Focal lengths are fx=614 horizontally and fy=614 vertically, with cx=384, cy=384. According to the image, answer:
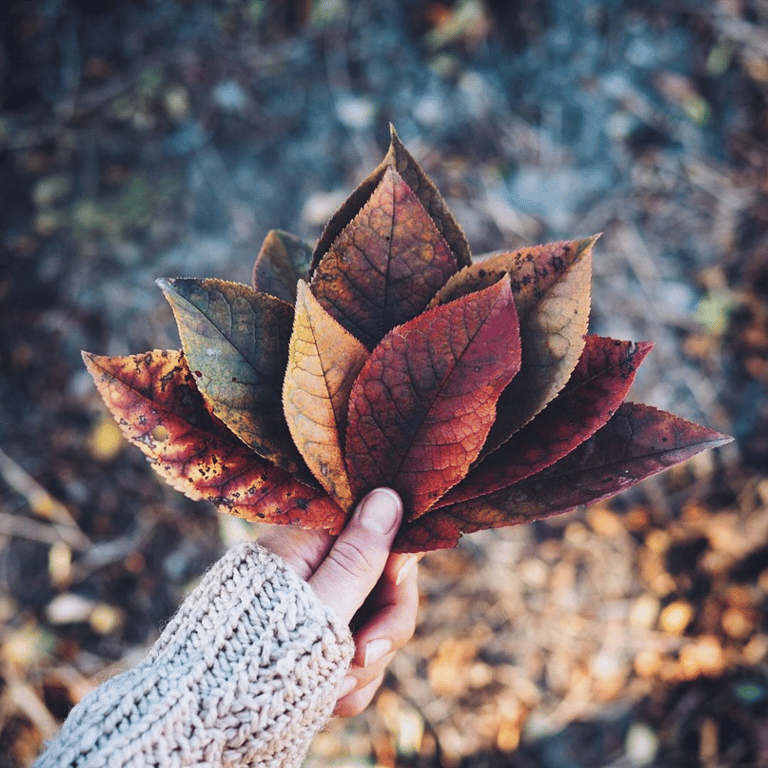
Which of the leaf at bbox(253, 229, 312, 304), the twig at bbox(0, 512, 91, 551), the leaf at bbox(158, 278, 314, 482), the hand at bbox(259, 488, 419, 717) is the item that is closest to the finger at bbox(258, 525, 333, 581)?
the hand at bbox(259, 488, 419, 717)

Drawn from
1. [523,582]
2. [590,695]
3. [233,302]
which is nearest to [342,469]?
[233,302]

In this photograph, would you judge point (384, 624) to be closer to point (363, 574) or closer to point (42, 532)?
point (363, 574)

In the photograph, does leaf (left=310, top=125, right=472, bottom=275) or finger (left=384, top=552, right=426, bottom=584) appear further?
finger (left=384, top=552, right=426, bottom=584)

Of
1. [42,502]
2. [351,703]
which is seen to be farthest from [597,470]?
[42,502]

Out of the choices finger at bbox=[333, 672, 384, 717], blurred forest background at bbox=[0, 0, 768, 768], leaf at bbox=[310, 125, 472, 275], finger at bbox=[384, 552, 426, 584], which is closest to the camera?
leaf at bbox=[310, 125, 472, 275]

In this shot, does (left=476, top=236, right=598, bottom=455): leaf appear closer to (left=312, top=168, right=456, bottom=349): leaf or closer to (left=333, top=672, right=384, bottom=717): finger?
(left=312, top=168, right=456, bottom=349): leaf

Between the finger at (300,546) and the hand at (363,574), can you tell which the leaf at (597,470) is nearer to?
the hand at (363,574)

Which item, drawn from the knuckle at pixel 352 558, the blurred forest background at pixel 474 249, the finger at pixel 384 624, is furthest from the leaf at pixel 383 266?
the blurred forest background at pixel 474 249
